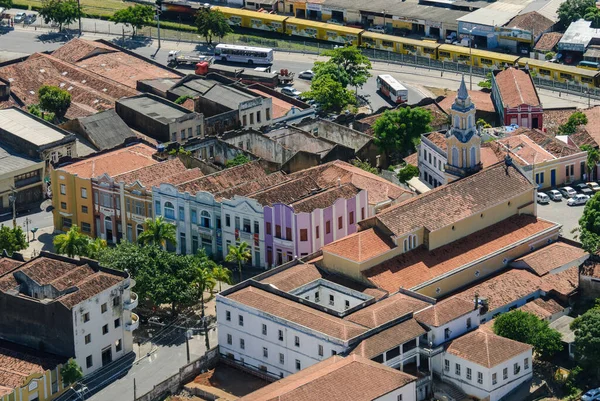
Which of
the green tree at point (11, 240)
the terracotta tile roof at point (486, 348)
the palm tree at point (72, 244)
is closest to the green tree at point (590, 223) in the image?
the terracotta tile roof at point (486, 348)

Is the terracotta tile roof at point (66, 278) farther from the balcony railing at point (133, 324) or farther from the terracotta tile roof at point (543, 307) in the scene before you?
the terracotta tile roof at point (543, 307)

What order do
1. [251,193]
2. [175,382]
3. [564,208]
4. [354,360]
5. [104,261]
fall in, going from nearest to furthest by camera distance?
[354,360] < [175,382] < [104,261] < [251,193] < [564,208]

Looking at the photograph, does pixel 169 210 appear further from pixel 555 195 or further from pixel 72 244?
pixel 555 195

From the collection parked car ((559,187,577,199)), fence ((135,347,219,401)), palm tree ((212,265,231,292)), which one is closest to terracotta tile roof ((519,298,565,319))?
palm tree ((212,265,231,292))

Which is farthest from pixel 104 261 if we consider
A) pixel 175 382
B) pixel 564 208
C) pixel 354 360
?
pixel 564 208

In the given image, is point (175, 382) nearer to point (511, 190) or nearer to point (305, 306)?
point (305, 306)

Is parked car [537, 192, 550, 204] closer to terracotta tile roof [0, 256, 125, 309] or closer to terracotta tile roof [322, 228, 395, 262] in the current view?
terracotta tile roof [322, 228, 395, 262]
